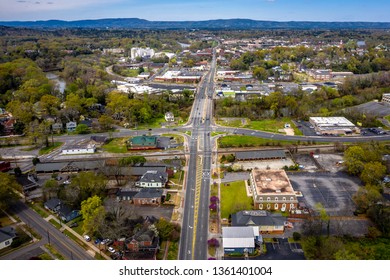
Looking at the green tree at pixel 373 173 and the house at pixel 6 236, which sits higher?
the green tree at pixel 373 173

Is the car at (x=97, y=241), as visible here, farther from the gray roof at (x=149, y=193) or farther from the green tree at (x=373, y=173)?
the green tree at (x=373, y=173)

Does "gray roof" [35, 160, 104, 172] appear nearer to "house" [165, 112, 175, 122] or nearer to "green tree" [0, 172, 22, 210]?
"green tree" [0, 172, 22, 210]

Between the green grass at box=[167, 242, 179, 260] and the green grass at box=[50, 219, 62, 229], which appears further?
the green grass at box=[50, 219, 62, 229]

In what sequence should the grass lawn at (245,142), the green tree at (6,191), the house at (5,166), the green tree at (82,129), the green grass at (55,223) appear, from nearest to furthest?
1. the green grass at (55,223)
2. the green tree at (6,191)
3. the house at (5,166)
4. the grass lawn at (245,142)
5. the green tree at (82,129)

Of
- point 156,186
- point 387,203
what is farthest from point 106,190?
point 387,203

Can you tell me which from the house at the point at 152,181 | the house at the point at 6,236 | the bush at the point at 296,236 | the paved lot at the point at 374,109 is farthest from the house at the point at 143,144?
the paved lot at the point at 374,109

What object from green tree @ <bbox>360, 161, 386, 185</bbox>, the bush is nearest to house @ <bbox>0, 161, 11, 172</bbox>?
the bush

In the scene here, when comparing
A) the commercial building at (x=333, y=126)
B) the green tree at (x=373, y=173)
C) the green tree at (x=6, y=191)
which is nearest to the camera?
the green tree at (x=6, y=191)

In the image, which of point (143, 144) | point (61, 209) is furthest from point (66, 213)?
point (143, 144)
